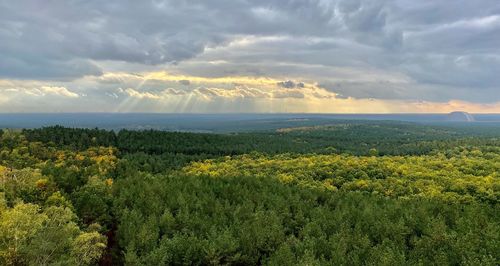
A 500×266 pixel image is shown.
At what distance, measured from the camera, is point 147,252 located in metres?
58.1

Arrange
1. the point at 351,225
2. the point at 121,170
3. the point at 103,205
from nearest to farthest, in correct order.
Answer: the point at 351,225, the point at 103,205, the point at 121,170

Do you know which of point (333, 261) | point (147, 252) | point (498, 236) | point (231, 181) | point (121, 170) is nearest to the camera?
point (333, 261)

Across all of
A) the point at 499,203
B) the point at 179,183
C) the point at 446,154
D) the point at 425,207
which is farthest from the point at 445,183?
the point at 446,154

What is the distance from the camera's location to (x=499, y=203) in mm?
104688

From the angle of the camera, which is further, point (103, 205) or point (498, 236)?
point (103, 205)

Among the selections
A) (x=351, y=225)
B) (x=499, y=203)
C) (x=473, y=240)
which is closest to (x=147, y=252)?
(x=351, y=225)

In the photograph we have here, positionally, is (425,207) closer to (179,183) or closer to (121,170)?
(179,183)

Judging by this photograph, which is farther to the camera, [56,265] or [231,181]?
[231,181]

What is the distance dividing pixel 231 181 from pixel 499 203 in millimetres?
66652

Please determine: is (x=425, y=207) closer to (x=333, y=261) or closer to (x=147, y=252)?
(x=333, y=261)

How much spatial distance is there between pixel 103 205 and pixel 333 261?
46.4 metres

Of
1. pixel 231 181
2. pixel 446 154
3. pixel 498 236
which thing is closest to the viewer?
pixel 498 236

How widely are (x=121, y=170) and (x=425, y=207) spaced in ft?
338

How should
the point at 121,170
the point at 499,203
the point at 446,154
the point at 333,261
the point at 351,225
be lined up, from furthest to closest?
the point at 446,154 < the point at 121,170 < the point at 499,203 < the point at 351,225 < the point at 333,261
